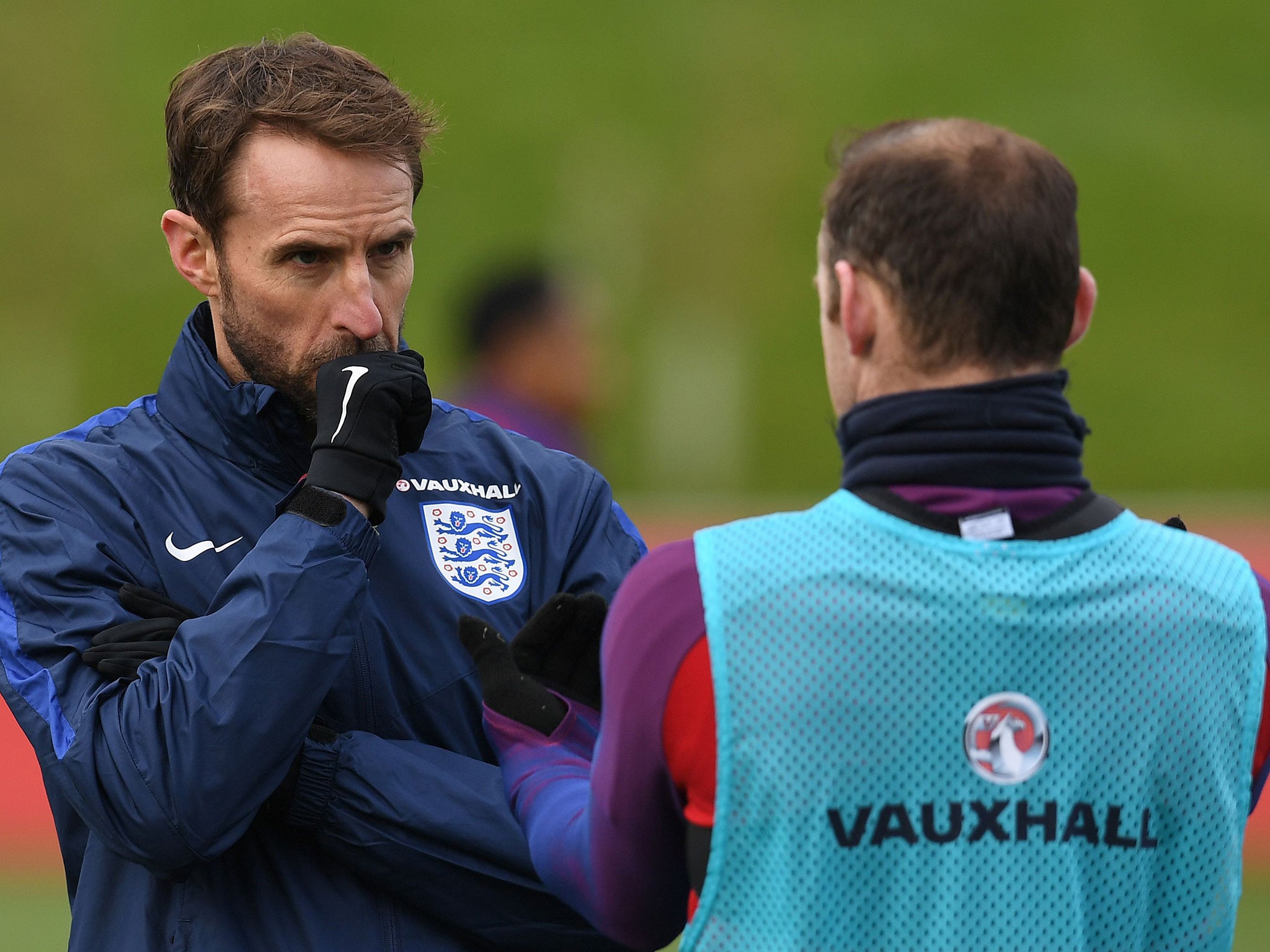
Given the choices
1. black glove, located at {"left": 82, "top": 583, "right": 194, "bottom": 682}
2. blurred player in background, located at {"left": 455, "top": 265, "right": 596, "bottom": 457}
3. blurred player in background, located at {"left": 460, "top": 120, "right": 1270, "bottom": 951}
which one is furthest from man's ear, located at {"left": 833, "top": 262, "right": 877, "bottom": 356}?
blurred player in background, located at {"left": 455, "top": 265, "right": 596, "bottom": 457}

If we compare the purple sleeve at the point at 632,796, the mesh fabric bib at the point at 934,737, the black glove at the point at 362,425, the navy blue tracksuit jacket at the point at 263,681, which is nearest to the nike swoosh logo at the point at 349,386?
the black glove at the point at 362,425

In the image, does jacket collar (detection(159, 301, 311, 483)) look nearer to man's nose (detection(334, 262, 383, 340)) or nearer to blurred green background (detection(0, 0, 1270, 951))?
man's nose (detection(334, 262, 383, 340))

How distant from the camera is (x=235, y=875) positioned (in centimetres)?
214

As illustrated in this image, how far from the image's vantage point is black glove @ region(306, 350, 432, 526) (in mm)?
2121

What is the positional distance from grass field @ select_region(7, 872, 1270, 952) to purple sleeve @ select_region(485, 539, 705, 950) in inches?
173

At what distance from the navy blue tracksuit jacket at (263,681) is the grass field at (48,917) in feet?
13.3

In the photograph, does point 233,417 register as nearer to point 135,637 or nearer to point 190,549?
point 190,549

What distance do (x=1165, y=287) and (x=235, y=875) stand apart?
20457mm

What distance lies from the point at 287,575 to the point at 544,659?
34cm

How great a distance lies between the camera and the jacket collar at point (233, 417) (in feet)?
7.57

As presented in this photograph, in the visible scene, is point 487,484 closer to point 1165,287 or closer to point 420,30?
point 1165,287

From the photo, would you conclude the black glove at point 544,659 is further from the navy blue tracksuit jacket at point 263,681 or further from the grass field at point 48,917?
the grass field at point 48,917

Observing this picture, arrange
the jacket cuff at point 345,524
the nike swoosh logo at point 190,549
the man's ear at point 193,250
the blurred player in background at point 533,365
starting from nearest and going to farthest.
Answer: the jacket cuff at point 345,524
the nike swoosh logo at point 190,549
the man's ear at point 193,250
the blurred player in background at point 533,365

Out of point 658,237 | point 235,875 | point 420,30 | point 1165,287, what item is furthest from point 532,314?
point 420,30
